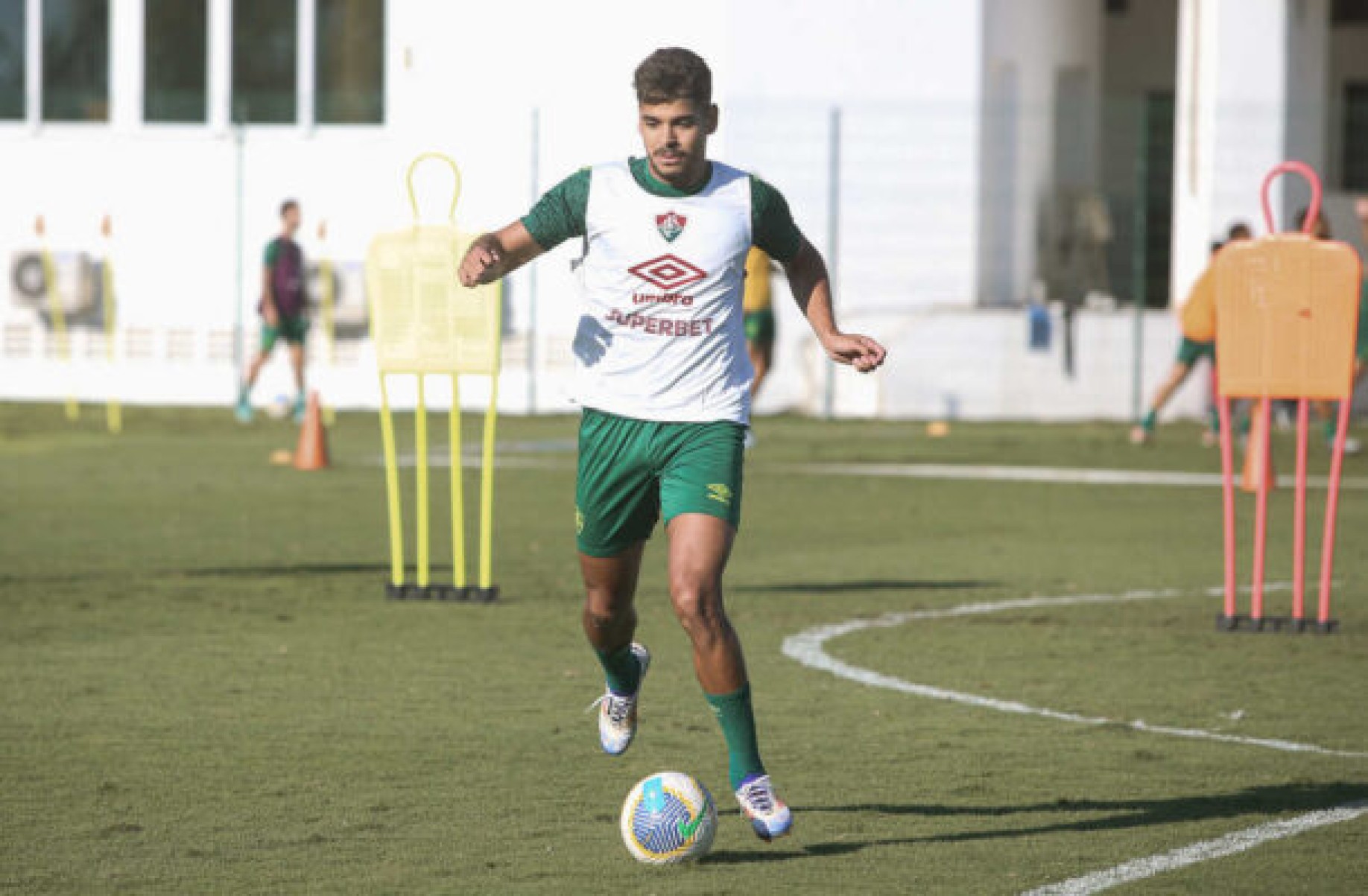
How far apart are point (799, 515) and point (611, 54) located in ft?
→ 45.2

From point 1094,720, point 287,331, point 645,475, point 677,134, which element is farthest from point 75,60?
point 677,134

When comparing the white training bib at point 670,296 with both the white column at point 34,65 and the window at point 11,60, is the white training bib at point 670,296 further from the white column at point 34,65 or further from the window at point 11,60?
the window at point 11,60

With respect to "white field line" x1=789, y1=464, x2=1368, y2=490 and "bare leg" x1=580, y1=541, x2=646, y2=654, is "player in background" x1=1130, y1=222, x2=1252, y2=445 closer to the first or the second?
"white field line" x1=789, y1=464, x2=1368, y2=490

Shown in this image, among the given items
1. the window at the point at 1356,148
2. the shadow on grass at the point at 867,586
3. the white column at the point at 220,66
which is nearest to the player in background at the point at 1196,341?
the shadow on grass at the point at 867,586

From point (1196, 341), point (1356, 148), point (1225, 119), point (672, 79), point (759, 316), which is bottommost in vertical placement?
point (759, 316)

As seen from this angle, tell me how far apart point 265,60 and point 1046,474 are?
14.4 m

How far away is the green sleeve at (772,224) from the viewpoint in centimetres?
710

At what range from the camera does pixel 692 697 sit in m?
9.28

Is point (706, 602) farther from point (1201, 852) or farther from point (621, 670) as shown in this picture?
point (1201, 852)

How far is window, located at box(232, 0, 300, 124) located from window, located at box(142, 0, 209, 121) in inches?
16.3

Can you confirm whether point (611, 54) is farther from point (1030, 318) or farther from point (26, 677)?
point (26, 677)

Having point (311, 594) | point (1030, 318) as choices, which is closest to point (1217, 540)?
point (311, 594)

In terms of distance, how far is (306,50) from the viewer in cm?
3127

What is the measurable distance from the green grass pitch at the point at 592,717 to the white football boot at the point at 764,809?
0.13 meters
